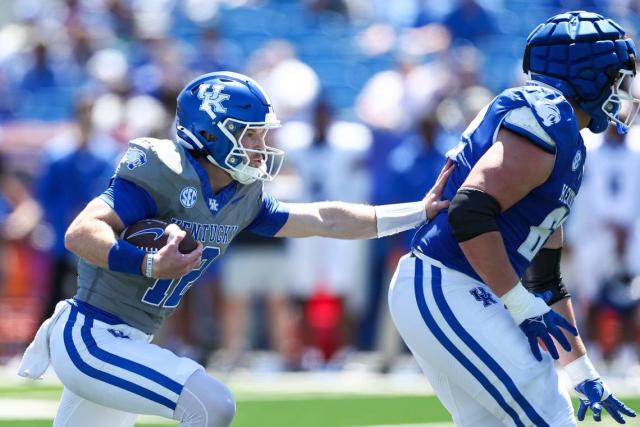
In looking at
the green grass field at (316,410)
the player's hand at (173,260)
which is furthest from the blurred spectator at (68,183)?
the player's hand at (173,260)

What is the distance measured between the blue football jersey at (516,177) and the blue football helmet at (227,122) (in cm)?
66

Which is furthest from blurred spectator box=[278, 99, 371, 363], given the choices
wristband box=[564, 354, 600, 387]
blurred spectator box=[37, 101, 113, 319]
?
wristband box=[564, 354, 600, 387]

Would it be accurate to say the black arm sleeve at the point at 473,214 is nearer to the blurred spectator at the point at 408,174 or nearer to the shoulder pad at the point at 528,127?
the shoulder pad at the point at 528,127

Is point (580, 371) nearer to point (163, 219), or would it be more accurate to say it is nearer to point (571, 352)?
point (571, 352)

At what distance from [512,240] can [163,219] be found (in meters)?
1.15

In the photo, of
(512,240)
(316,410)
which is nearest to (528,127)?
(512,240)

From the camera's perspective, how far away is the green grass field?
6.61 metres

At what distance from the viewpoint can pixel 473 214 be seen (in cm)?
373

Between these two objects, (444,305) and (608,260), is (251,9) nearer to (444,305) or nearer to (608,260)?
(608,260)

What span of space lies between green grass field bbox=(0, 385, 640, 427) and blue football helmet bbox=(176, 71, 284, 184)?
8.41 feet

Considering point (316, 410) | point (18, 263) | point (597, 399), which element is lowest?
point (18, 263)

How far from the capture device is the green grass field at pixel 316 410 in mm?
6609

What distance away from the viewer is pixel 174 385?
3.93 metres

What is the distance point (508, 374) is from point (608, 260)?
567cm
